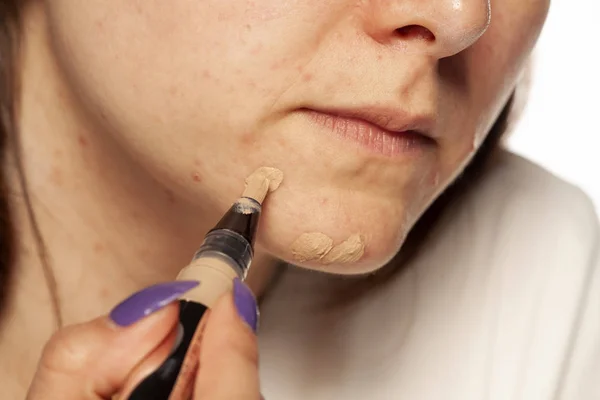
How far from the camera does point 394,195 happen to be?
2.39 ft

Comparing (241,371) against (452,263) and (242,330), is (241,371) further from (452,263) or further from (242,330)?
(452,263)

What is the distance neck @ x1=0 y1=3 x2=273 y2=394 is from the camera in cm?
86

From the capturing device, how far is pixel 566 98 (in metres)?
1.55

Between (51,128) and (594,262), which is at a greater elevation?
(51,128)

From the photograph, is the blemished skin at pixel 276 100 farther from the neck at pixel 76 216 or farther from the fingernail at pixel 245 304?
the fingernail at pixel 245 304

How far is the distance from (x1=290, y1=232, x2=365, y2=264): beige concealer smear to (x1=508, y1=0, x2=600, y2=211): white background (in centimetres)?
92

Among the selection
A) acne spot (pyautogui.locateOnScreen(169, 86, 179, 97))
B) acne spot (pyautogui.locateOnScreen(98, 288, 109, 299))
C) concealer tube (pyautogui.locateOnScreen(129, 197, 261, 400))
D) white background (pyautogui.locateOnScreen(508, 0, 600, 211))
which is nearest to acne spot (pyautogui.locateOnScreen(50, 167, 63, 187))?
acne spot (pyautogui.locateOnScreen(98, 288, 109, 299))

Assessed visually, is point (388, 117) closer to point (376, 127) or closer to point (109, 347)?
point (376, 127)

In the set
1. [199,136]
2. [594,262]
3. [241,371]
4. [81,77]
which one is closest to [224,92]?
[199,136]

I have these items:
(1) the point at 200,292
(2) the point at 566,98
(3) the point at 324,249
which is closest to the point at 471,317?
(3) the point at 324,249

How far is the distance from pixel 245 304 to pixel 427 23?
0.30m

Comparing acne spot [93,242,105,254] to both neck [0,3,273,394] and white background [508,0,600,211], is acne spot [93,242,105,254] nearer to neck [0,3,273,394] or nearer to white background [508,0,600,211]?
neck [0,3,273,394]

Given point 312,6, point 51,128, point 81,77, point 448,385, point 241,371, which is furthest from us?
point 448,385

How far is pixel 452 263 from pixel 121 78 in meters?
0.57
